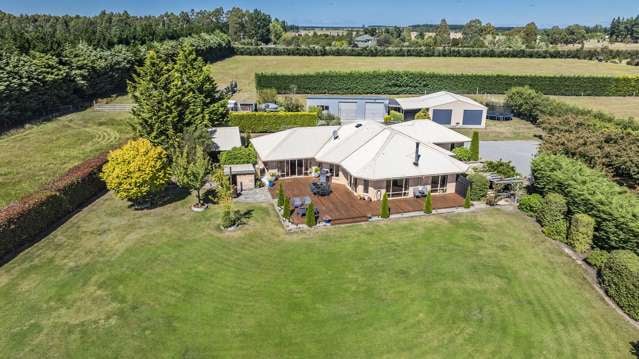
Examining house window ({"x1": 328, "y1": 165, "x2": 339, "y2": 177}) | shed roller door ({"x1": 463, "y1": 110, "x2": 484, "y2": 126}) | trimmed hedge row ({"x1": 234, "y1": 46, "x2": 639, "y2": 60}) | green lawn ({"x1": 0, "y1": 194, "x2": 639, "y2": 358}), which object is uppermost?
trimmed hedge row ({"x1": 234, "y1": 46, "x2": 639, "y2": 60})

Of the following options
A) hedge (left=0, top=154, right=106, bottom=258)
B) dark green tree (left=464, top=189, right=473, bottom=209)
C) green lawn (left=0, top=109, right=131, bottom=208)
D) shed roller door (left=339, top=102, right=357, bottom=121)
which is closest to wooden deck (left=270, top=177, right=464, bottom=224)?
dark green tree (left=464, top=189, right=473, bottom=209)

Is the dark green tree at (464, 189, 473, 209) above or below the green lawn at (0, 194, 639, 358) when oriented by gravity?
above

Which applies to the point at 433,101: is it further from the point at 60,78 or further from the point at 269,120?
the point at 60,78

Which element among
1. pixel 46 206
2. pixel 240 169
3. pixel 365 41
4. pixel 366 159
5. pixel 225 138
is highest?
pixel 365 41

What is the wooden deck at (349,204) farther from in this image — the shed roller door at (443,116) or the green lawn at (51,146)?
the shed roller door at (443,116)

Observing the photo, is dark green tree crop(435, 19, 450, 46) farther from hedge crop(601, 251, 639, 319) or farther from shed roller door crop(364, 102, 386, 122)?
hedge crop(601, 251, 639, 319)

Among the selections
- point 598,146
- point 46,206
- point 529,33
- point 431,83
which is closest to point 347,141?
point 598,146

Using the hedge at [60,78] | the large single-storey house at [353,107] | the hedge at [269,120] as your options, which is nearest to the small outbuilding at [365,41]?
the hedge at [60,78]

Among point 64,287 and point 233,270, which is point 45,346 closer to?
point 64,287

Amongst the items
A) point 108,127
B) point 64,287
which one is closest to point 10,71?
point 108,127
